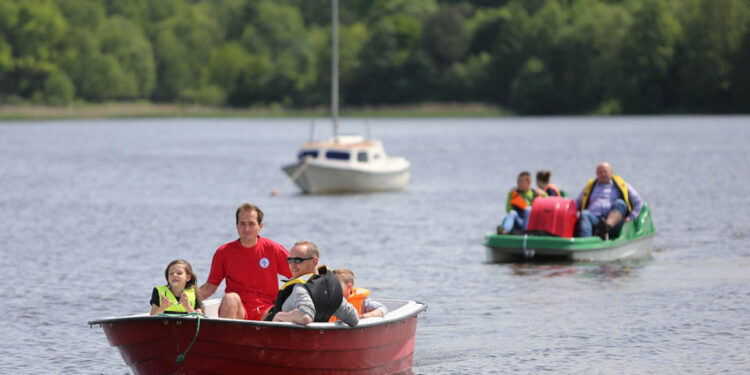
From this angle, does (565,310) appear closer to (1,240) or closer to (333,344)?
(333,344)

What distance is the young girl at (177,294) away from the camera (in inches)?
426

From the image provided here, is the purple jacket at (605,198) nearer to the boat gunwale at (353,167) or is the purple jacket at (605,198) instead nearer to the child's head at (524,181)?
the child's head at (524,181)

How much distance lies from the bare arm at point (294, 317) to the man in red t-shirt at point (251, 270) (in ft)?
2.53

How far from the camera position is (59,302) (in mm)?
18078

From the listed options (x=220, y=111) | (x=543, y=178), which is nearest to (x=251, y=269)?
(x=543, y=178)

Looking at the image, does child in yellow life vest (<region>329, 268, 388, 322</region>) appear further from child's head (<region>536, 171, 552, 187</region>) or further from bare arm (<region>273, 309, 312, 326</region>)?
child's head (<region>536, 171, 552, 187</region>)

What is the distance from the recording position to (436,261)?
22.5 meters

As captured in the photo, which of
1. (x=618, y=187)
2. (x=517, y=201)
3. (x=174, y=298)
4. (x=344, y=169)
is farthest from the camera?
(x=344, y=169)

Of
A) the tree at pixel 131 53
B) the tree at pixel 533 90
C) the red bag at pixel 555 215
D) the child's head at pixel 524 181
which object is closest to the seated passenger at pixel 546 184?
the child's head at pixel 524 181

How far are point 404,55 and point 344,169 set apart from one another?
10706cm

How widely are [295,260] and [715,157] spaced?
51.9 meters

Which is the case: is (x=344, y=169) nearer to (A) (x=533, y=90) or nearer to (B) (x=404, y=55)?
(A) (x=533, y=90)

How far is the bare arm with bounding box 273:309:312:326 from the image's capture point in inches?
410

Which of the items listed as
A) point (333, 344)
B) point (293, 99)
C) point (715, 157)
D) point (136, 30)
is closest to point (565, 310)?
point (333, 344)
